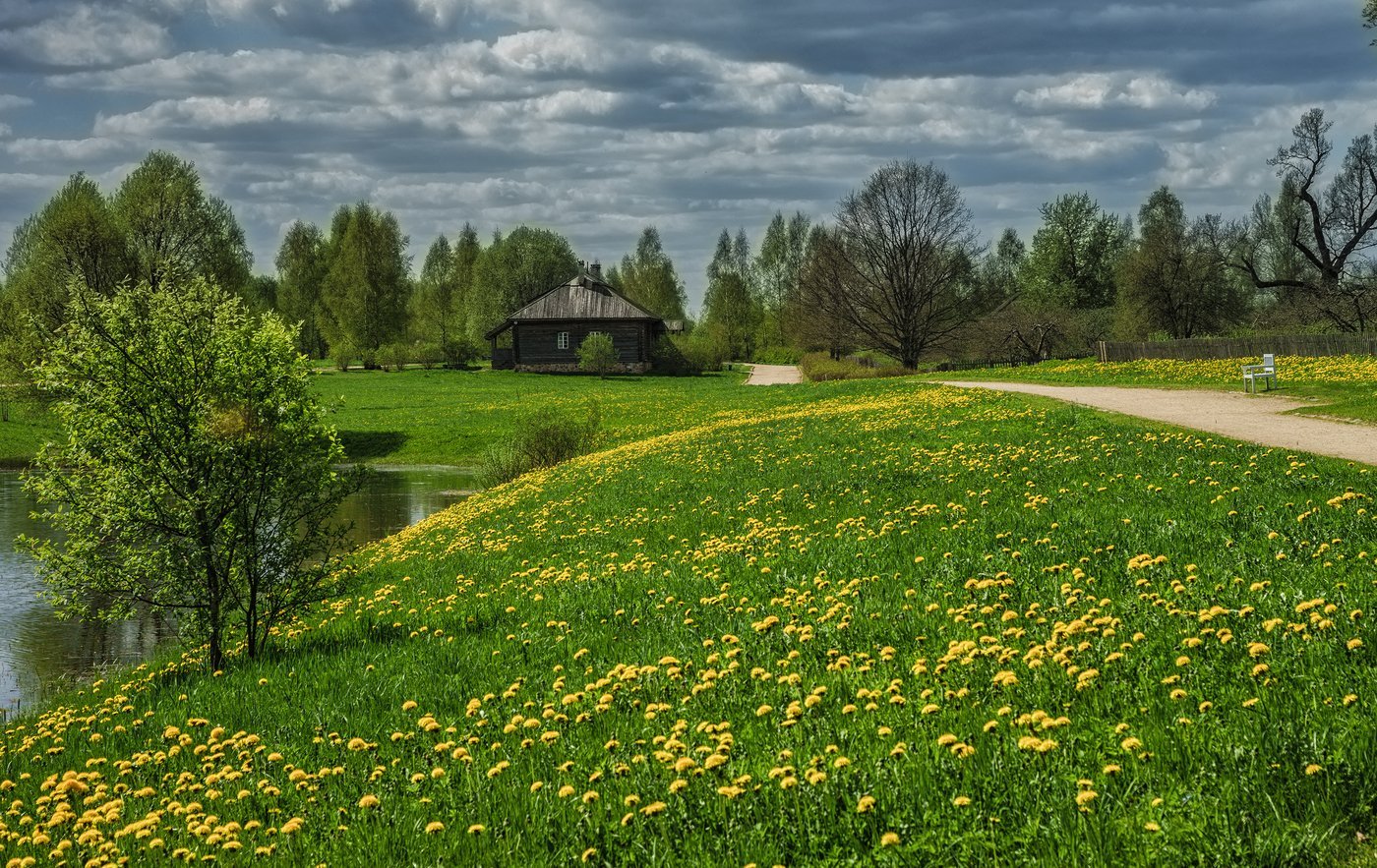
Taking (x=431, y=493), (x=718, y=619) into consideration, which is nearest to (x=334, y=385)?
(x=431, y=493)

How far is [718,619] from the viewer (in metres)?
9.05

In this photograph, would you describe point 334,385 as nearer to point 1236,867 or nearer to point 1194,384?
point 1194,384

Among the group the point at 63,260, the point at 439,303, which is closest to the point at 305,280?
the point at 439,303

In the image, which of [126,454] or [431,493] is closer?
[126,454]

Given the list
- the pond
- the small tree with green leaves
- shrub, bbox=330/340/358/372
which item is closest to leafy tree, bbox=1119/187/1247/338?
the small tree with green leaves

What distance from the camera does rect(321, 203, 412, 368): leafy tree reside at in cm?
9162

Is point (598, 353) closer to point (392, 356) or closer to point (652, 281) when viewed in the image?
A: point (392, 356)

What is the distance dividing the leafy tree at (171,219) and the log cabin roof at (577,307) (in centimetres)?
3373

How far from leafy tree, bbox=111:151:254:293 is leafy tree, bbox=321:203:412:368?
4403 cm

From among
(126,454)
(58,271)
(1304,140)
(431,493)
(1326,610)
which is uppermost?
(1304,140)

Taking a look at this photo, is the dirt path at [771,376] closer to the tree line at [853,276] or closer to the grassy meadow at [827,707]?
the tree line at [853,276]

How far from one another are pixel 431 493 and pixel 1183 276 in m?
48.6

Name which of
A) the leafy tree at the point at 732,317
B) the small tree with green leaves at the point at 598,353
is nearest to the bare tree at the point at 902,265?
the small tree with green leaves at the point at 598,353

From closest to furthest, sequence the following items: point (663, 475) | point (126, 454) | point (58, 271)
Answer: point (126, 454)
point (663, 475)
point (58, 271)
